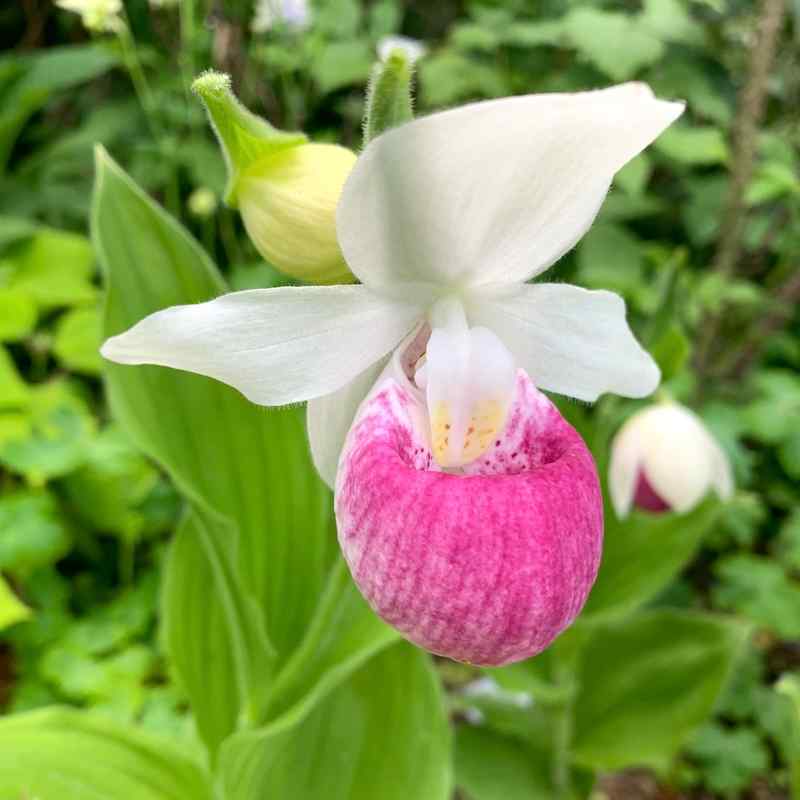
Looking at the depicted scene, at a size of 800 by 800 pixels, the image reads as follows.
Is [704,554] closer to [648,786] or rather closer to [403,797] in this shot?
[648,786]

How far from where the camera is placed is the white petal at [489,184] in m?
0.47

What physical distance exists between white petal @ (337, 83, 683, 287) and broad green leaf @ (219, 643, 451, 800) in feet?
1.85

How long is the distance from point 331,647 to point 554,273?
69cm

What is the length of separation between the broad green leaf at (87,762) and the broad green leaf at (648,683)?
2.43ft

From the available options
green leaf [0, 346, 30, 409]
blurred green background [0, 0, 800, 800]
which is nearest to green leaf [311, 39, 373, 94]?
blurred green background [0, 0, 800, 800]

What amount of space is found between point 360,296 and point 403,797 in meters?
0.64

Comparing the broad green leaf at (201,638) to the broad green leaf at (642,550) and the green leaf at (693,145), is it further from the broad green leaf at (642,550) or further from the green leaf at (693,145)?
the green leaf at (693,145)

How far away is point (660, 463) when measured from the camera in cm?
117

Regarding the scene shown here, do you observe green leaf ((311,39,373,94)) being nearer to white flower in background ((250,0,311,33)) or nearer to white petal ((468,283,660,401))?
white flower in background ((250,0,311,33))

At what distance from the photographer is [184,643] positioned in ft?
3.49

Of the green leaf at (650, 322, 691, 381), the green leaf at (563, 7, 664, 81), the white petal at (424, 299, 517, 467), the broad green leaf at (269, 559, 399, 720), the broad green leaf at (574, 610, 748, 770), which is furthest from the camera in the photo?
the green leaf at (563, 7, 664, 81)

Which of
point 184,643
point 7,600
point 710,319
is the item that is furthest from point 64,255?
point 710,319

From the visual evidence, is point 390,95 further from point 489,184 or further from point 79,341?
point 79,341

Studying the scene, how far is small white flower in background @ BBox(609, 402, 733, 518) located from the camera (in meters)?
1.17
